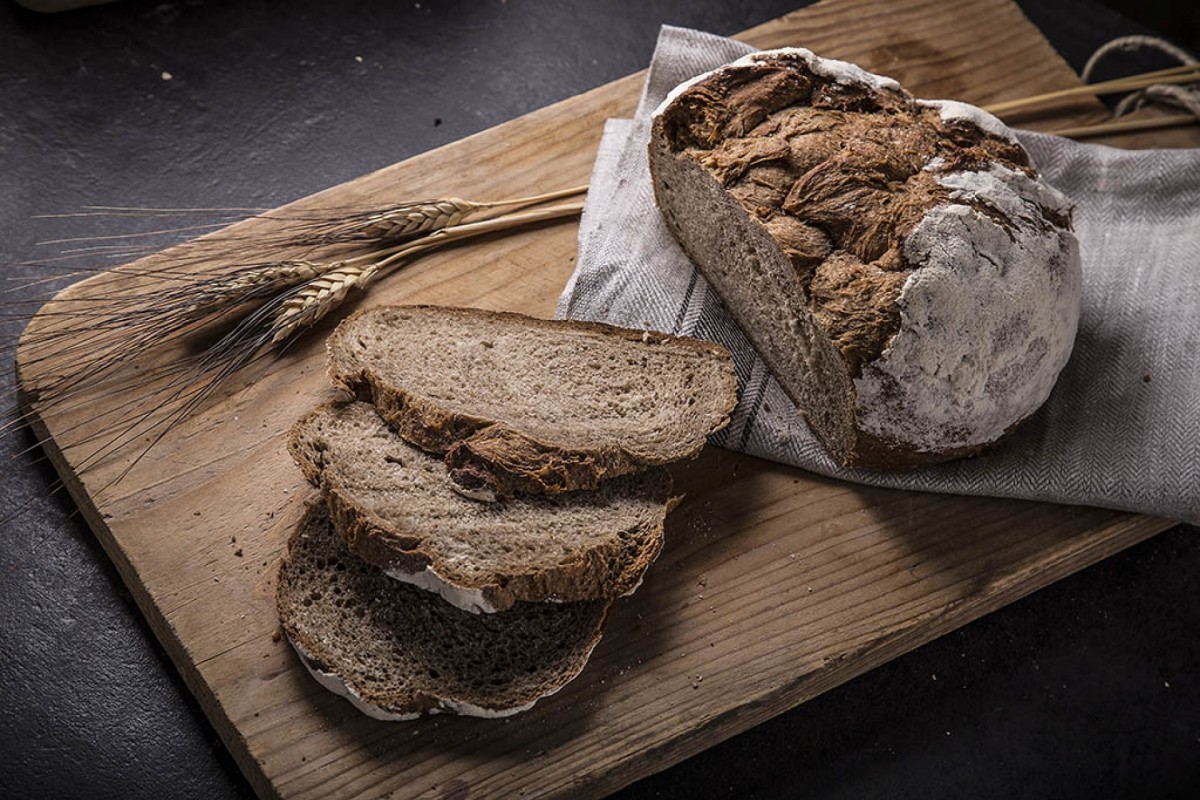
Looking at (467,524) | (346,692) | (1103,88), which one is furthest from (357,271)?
(1103,88)

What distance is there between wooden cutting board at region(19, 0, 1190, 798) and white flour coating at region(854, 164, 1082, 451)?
12.3 inches

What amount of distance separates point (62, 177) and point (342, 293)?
1.27 meters

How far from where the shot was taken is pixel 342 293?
11.2 ft

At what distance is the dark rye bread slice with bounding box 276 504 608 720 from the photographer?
2689 millimetres

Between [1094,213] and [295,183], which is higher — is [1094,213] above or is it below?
below

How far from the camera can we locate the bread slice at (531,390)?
2.87 metres

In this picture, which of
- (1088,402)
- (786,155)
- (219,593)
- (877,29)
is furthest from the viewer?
(877,29)

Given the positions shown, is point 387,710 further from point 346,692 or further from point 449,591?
point 449,591

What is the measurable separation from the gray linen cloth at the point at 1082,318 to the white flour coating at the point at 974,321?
245mm

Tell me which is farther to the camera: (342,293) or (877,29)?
(877,29)

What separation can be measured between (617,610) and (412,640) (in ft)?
1.71

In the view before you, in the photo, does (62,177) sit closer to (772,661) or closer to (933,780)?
(772,661)

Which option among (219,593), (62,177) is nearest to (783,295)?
(219,593)

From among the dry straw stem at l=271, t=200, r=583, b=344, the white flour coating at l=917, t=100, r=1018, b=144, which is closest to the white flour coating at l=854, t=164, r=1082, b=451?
the white flour coating at l=917, t=100, r=1018, b=144
